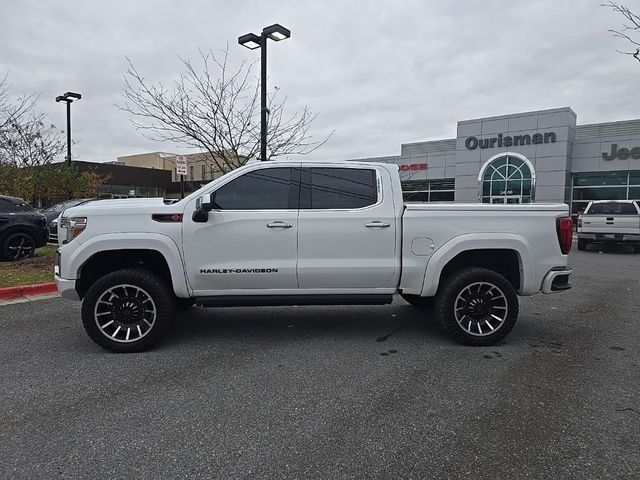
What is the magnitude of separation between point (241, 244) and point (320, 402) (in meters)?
1.86

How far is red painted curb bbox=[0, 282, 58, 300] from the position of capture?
693cm

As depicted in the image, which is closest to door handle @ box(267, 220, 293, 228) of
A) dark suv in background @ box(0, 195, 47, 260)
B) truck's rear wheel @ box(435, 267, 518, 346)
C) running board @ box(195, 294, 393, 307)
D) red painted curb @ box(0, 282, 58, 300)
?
→ running board @ box(195, 294, 393, 307)

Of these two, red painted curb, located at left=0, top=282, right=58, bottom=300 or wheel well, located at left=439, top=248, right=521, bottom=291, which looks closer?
wheel well, located at left=439, top=248, right=521, bottom=291

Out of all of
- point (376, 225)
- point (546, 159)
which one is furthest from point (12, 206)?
point (546, 159)

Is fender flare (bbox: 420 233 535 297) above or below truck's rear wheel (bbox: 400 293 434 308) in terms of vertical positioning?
above

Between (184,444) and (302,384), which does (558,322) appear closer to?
(302,384)

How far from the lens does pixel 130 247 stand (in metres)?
4.45

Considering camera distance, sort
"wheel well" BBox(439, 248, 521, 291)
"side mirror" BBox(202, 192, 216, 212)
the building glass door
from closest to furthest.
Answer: "side mirror" BBox(202, 192, 216, 212), "wheel well" BBox(439, 248, 521, 291), the building glass door

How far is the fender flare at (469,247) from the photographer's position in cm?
471

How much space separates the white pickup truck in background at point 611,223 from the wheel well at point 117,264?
15.2 m

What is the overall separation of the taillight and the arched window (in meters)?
23.4

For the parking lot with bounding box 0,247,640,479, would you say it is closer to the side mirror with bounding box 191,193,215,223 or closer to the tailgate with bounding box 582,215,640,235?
the side mirror with bounding box 191,193,215,223

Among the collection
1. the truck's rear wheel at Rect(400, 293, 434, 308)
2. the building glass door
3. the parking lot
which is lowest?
the parking lot

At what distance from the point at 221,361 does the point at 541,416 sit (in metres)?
2.81
